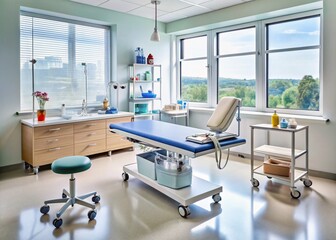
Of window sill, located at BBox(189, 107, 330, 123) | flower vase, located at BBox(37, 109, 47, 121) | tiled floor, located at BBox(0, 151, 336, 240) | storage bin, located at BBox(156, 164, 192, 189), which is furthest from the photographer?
flower vase, located at BBox(37, 109, 47, 121)

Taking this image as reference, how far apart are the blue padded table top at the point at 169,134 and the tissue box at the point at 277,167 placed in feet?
2.66

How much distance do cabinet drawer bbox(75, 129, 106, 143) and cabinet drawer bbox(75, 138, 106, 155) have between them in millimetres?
56

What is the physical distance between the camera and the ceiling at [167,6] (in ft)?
14.6

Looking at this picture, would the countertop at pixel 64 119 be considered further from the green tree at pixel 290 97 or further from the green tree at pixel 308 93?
the green tree at pixel 308 93

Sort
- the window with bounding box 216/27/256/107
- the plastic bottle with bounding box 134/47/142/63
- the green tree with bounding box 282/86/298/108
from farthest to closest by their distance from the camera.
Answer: the plastic bottle with bounding box 134/47/142/63
the window with bounding box 216/27/256/107
the green tree with bounding box 282/86/298/108

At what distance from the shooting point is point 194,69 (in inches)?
229

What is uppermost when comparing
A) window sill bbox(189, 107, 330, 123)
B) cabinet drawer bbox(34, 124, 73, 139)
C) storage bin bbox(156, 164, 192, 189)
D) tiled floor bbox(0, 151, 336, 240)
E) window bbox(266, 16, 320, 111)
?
window bbox(266, 16, 320, 111)

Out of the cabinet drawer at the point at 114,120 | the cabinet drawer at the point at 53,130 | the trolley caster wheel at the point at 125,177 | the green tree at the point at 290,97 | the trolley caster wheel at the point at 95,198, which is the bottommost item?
the trolley caster wheel at the point at 95,198

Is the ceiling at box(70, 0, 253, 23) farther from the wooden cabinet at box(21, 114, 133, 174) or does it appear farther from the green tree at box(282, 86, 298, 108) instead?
the wooden cabinet at box(21, 114, 133, 174)

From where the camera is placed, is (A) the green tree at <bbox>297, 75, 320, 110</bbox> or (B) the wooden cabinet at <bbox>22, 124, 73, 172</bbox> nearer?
(B) the wooden cabinet at <bbox>22, 124, 73, 172</bbox>

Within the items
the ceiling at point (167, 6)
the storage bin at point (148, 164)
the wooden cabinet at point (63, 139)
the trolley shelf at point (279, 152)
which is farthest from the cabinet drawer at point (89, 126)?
the trolley shelf at point (279, 152)

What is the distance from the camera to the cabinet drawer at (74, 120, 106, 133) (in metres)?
4.30

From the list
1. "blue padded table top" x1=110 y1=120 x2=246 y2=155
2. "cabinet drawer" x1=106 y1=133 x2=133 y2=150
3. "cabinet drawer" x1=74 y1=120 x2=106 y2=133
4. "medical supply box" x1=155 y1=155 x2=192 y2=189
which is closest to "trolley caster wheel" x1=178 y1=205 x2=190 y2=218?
"medical supply box" x1=155 y1=155 x2=192 y2=189

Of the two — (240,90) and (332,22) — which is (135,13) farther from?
(332,22)
